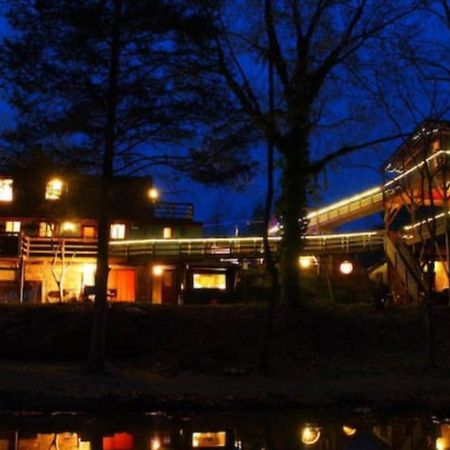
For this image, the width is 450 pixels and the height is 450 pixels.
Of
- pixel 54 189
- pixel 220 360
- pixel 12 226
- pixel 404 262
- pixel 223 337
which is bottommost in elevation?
pixel 220 360

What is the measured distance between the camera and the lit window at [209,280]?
39.3 m

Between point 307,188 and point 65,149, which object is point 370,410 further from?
point 307,188

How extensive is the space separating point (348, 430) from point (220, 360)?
10470 mm

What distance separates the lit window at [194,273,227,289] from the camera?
129 feet

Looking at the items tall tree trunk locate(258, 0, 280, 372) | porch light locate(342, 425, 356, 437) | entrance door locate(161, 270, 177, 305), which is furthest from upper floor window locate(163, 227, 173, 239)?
porch light locate(342, 425, 356, 437)

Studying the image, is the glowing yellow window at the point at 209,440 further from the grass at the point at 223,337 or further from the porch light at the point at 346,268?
the porch light at the point at 346,268

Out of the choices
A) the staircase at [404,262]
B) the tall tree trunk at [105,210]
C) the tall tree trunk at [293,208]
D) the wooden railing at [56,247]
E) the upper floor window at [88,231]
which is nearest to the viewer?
the tall tree trunk at [105,210]

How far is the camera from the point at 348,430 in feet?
40.7

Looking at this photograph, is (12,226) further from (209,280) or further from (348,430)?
(348,430)

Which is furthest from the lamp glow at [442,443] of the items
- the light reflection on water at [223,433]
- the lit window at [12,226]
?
the lit window at [12,226]

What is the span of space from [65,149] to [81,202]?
144 centimetres

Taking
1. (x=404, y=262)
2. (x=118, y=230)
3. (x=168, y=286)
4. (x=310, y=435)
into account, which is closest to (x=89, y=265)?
(x=118, y=230)

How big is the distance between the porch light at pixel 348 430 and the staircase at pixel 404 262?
64.8 feet

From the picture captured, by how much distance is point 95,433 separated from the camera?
11.9 m
